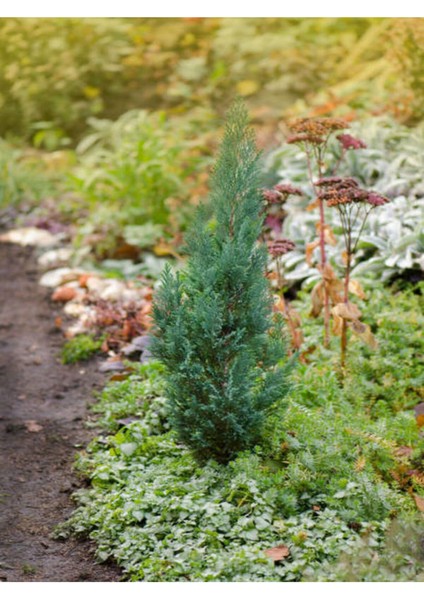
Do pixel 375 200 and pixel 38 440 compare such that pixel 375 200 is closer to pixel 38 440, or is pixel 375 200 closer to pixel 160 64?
pixel 38 440

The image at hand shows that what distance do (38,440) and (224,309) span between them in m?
1.26

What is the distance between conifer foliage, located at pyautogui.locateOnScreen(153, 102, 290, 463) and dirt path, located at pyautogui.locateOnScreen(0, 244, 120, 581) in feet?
2.15

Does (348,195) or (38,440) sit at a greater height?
(348,195)

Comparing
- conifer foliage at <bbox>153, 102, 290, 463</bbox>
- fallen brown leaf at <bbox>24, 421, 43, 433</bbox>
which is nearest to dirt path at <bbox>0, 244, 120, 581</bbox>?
fallen brown leaf at <bbox>24, 421, 43, 433</bbox>

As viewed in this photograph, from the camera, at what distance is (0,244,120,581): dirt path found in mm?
2811

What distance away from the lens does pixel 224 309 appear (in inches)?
112

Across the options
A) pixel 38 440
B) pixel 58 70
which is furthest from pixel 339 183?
pixel 58 70

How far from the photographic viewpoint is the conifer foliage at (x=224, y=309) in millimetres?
2824

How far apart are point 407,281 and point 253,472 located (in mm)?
2068

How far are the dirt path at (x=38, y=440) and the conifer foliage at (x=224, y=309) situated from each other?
656 mm

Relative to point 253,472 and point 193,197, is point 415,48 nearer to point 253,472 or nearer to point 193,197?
point 193,197

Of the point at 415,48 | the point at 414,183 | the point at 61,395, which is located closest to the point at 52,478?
the point at 61,395

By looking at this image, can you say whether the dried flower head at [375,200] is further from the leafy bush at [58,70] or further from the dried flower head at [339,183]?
the leafy bush at [58,70]

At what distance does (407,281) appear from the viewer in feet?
14.8
